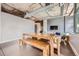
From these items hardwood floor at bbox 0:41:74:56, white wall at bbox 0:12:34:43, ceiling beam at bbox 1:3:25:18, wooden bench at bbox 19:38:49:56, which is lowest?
hardwood floor at bbox 0:41:74:56

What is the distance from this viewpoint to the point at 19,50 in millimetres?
1594

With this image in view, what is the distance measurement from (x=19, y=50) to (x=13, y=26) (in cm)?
Result: 42

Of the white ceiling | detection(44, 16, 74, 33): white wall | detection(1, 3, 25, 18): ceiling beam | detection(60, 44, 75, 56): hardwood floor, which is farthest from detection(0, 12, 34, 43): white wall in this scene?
detection(60, 44, 75, 56): hardwood floor

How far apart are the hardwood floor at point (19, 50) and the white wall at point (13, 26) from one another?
10 cm

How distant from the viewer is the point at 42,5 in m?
1.58

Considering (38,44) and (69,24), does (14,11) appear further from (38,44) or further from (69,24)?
(69,24)

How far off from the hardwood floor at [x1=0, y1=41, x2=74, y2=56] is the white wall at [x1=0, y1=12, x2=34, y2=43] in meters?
0.10

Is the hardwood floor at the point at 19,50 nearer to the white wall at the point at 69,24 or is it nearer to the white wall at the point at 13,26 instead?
the white wall at the point at 13,26

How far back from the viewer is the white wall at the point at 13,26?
155cm

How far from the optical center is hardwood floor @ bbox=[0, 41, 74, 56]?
5.09 feet

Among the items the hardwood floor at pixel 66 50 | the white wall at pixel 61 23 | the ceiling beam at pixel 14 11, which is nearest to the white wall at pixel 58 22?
the white wall at pixel 61 23

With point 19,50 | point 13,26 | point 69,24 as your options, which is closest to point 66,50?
point 69,24

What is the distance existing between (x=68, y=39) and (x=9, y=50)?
3.29ft

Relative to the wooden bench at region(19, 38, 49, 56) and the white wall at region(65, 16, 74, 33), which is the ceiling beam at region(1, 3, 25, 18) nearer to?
the wooden bench at region(19, 38, 49, 56)
